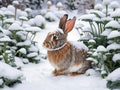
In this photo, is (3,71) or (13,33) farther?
(13,33)

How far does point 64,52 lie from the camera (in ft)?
13.5

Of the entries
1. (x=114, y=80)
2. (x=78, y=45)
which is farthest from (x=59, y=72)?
(x=114, y=80)

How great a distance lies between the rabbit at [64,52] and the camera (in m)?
4.04

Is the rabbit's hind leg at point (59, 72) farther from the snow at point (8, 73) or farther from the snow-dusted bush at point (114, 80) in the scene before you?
the snow-dusted bush at point (114, 80)

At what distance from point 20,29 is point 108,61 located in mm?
1410

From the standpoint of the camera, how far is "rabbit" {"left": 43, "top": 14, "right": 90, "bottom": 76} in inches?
159

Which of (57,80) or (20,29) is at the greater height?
(20,29)

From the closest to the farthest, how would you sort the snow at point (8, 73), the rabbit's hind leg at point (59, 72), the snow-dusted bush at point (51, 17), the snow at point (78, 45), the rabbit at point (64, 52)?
the snow at point (8, 73) → the rabbit at point (64, 52) → the rabbit's hind leg at point (59, 72) → the snow at point (78, 45) → the snow-dusted bush at point (51, 17)

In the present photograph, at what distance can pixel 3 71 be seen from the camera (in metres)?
3.76

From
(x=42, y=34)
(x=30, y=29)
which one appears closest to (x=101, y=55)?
(x=30, y=29)

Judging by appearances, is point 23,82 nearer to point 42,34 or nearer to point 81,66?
point 81,66

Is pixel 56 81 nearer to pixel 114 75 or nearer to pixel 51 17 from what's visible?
pixel 114 75

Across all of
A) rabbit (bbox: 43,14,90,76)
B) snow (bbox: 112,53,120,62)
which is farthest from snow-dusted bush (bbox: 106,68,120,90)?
rabbit (bbox: 43,14,90,76)

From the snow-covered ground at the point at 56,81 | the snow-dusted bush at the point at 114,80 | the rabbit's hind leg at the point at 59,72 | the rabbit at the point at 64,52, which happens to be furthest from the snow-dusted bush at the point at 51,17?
the snow-dusted bush at the point at 114,80
